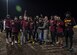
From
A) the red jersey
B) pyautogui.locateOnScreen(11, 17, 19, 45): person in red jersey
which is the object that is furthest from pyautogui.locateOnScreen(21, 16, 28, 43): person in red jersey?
the red jersey

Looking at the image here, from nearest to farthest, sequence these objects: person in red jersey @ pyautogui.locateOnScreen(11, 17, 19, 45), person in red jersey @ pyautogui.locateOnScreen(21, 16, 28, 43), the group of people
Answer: the group of people, person in red jersey @ pyautogui.locateOnScreen(11, 17, 19, 45), person in red jersey @ pyautogui.locateOnScreen(21, 16, 28, 43)

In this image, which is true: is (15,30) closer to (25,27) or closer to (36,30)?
(25,27)

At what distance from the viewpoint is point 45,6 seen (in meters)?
30.9

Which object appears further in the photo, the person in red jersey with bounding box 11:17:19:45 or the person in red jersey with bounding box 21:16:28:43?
the person in red jersey with bounding box 21:16:28:43

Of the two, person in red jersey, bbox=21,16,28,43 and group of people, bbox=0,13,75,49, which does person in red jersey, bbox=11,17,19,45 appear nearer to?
group of people, bbox=0,13,75,49

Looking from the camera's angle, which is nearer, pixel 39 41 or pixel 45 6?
pixel 39 41

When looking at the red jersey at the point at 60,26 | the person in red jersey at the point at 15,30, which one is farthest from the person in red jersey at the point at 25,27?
the red jersey at the point at 60,26

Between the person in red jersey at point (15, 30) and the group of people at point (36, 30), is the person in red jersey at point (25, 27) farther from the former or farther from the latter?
the person in red jersey at point (15, 30)

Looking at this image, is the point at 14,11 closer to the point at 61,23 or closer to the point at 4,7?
the point at 4,7

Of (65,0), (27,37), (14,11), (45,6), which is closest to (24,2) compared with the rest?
(14,11)

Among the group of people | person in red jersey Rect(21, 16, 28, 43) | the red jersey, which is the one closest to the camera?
the red jersey

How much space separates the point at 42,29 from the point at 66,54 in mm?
4001

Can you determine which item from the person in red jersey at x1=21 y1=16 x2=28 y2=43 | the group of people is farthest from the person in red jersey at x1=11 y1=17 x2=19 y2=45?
the person in red jersey at x1=21 y1=16 x2=28 y2=43

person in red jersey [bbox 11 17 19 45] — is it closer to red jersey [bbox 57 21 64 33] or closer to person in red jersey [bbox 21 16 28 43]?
person in red jersey [bbox 21 16 28 43]
